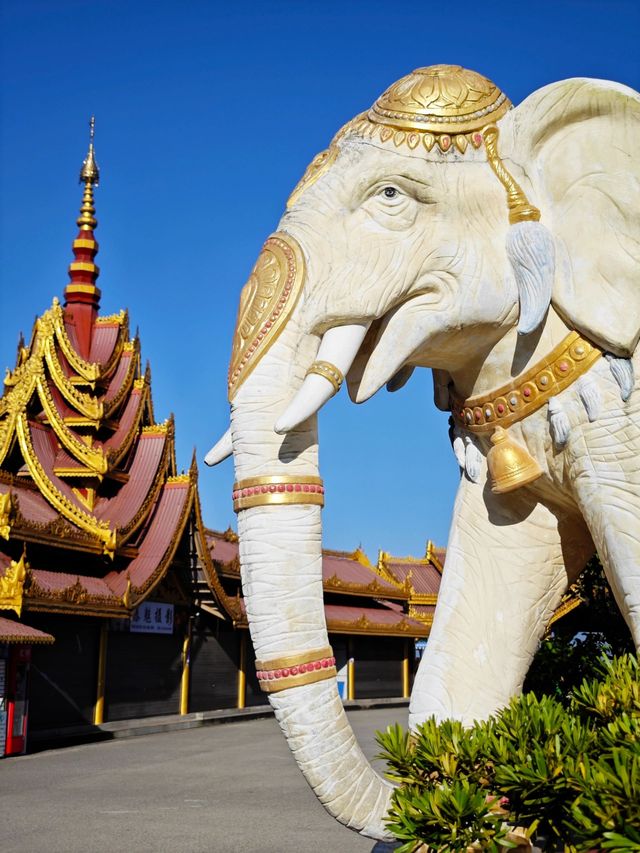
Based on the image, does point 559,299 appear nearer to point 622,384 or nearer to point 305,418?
point 622,384

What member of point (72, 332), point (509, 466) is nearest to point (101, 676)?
point (72, 332)

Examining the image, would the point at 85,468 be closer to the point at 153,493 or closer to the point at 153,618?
the point at 153,493

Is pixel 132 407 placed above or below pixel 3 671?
above

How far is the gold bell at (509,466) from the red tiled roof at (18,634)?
31.2ft

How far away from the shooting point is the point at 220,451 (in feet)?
8.95

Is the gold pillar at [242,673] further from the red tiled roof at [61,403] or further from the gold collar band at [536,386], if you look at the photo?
the gold collar band at [536,386]

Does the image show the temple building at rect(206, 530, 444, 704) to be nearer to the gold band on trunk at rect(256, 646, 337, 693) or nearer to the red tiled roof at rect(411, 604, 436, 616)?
the red tiled roof at rect(411, 604, 436, 616)

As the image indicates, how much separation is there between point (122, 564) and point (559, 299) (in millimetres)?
13847

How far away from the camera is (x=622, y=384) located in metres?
2.73

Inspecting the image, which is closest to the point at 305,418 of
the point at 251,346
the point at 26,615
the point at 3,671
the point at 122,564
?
the point at 251,346

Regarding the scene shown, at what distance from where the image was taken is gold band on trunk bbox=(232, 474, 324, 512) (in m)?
2.54

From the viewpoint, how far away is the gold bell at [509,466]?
2.84m

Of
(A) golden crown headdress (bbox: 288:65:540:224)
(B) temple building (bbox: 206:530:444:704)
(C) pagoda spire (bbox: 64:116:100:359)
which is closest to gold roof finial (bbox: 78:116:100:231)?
(C) pagoda spire (bbox: 64:116:100:359)

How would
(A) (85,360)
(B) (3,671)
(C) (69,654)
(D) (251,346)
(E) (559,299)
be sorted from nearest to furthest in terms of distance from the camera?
(D) (251,346)
(E) (559,299)
(B) (3,671)
(C) (69,654)
(A) (85,360)
